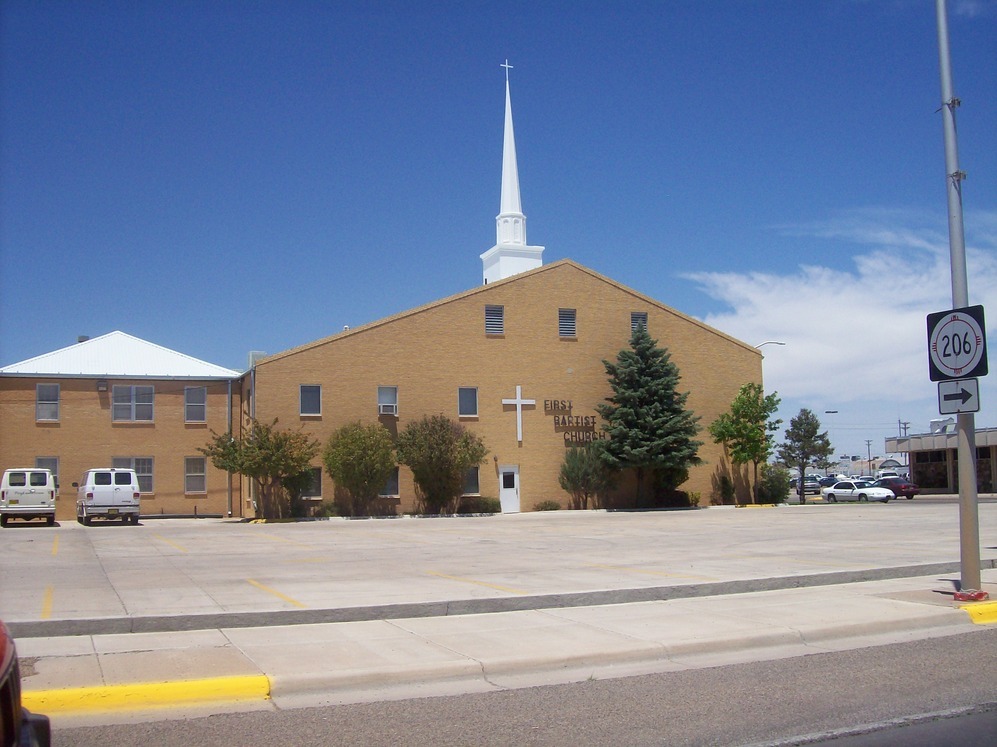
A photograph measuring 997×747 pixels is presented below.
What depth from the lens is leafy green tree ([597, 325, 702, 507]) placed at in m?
45.6

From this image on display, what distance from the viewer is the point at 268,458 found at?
127 ft

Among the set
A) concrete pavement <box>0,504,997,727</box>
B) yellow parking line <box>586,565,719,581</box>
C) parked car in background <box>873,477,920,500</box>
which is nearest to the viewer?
concrete pavement <box>0,504,997,727</box>

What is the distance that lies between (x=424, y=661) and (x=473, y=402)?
35.8 m

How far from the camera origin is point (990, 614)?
12133 mm

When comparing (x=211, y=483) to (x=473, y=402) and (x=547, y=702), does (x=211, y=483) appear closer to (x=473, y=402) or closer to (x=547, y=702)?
(x=473, y=402)

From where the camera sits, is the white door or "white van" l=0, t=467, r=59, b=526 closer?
"white van" l=0, t=467, r=59, b=526

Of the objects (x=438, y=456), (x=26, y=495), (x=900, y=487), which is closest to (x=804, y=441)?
(x=900, y=487)

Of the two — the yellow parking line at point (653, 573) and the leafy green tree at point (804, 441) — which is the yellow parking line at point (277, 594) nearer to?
the yellow parking line at point (653, 573)

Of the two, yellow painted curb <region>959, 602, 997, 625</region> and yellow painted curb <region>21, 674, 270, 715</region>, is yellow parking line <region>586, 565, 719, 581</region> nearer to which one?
yellow painted curb <region>959, 602, 997, 625</region>

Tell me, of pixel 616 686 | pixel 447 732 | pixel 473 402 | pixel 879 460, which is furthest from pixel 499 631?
pixel 879 460

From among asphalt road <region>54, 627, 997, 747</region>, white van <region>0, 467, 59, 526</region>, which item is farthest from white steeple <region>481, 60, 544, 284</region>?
asphalt road <region>54, 627, 997, 747</region>

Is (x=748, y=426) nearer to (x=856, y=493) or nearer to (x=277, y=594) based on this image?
(x=856, y=493)

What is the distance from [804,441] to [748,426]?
33.2 m

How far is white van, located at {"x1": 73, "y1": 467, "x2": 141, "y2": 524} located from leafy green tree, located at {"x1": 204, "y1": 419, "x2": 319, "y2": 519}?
432 cm
